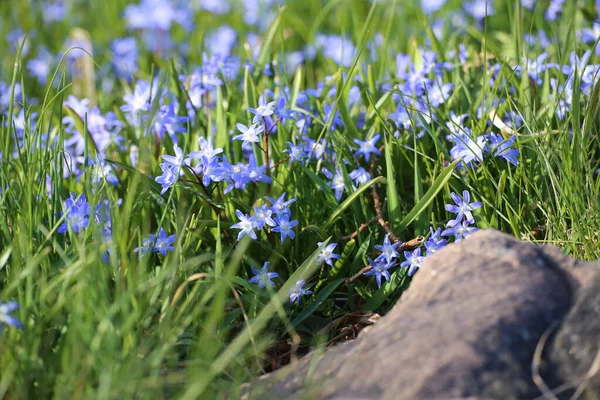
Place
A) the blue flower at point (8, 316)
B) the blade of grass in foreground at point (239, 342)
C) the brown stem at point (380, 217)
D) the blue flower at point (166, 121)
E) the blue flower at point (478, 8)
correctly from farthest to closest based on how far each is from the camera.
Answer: the blue flower at point (478, 8) → the blue flower at point (166, 121) → the brown stem at point (380, 217) → the blue flower at point (8, 316) → the blade of grass in foreground at point (239, 342)

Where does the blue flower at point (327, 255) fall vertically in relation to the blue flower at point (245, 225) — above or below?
below

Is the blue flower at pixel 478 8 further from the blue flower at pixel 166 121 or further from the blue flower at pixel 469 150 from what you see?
the blue flower at pixel 166 121

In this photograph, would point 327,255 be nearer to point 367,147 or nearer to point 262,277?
point 262,277

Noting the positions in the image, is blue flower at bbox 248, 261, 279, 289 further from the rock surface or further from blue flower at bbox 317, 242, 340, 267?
the rock surface

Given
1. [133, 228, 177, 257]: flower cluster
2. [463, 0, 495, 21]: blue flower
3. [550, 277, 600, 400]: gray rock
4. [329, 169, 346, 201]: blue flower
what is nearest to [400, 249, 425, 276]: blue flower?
[329, 169, 346, 201]: blue flower

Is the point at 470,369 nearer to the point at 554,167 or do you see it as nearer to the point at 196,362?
the point at 196,362

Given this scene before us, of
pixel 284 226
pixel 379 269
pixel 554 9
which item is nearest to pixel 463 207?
pixel 379 269

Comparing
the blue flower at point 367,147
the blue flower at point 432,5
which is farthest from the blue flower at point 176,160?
the blue flower at point 432,5
